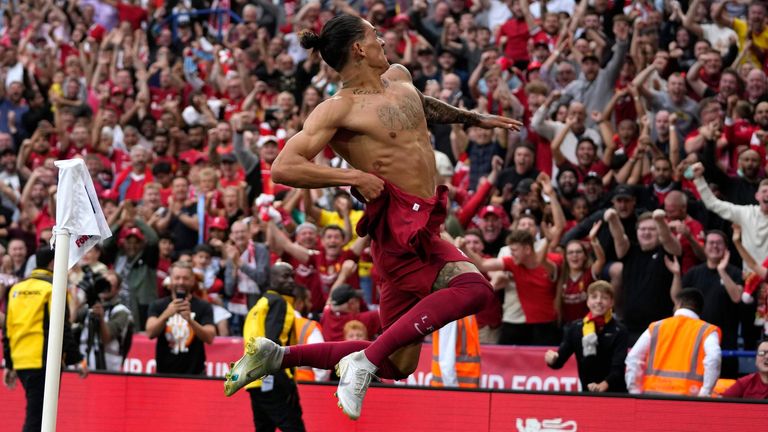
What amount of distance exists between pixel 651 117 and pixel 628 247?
261cm

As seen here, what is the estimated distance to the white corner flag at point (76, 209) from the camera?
22.3 feet

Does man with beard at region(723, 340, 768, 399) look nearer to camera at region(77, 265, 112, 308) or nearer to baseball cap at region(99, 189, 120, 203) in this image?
camera at region(77, 265, 112, 308)

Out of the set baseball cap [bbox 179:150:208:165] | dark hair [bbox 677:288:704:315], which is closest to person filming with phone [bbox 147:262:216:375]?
dark hair [bbox 677:288:704:315]

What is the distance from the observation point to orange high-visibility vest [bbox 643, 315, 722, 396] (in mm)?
10172

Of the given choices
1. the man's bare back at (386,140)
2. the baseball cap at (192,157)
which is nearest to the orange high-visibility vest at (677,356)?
the man's bare back at (386,140)

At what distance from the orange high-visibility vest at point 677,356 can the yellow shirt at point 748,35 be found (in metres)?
5.59

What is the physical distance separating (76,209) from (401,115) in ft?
6.26

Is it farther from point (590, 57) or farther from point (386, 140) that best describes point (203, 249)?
point (386, 140)

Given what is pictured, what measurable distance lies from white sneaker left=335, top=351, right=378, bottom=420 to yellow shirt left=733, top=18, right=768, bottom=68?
356 inches

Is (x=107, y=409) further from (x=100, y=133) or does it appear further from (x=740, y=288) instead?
(x=100, y=133)

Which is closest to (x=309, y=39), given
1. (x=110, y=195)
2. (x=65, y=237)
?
(x=65, y=237)

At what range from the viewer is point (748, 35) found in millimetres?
15211

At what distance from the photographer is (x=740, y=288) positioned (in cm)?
1153

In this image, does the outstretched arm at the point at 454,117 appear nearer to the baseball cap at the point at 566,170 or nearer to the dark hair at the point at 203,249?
the baseball cap at the point at 566,170
